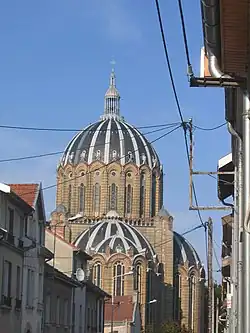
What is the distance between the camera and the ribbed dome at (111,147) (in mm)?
125375

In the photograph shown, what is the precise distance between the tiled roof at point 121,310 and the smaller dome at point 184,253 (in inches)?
1034

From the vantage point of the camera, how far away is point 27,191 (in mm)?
36750

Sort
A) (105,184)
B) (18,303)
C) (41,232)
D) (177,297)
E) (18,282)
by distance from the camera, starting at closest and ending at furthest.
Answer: (18,303), (18,282), (41,232), (105,184), (177,297)

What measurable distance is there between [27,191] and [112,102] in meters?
105

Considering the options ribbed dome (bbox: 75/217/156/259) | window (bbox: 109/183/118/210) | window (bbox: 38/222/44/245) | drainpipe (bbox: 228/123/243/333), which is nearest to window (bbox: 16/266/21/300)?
window (bbox: 38/222/44/245)

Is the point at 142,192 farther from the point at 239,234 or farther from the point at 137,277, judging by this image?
the point at 239,234

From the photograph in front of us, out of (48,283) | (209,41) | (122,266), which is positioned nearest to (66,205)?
(122,266)

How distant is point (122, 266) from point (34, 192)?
8091cm

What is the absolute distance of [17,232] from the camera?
111ft

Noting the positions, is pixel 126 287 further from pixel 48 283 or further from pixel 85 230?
pixel 48 283

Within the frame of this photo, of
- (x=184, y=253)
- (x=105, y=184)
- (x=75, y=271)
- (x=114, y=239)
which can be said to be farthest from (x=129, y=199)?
(x=75, y=271)

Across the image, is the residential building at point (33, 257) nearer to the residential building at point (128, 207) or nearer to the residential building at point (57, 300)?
the residential building at point (57, 300)

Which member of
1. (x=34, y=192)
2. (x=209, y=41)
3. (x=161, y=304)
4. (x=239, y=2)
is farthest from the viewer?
(x=161, y=304)

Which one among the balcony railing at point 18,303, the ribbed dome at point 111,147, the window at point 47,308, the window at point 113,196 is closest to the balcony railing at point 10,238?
the balcony railing at point 18,303
